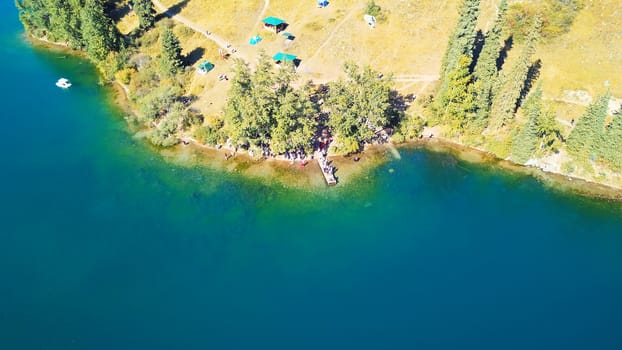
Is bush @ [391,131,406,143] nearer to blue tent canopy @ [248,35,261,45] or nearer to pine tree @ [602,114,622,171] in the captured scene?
pine tree @ [602,114,622,171]

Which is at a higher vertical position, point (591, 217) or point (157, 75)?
point (157, 75)

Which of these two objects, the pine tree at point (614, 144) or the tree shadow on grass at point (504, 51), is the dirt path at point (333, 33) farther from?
the pine tree at point (614, 144)

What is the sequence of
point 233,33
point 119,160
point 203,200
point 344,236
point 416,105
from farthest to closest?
point 233,33
point 416,105
point 119,160
point 203,200
point 344,236

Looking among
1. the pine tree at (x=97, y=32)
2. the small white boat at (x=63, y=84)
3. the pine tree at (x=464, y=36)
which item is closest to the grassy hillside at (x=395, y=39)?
the pine tree at (x=464, y=36)

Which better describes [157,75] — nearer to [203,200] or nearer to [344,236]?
[203,200]

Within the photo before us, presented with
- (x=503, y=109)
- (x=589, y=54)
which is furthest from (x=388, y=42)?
(x=589, y=54)

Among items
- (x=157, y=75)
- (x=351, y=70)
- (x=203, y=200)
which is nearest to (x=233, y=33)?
(x=157, y=75)

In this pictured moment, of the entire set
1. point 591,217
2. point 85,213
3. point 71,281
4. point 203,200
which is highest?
point 85,213

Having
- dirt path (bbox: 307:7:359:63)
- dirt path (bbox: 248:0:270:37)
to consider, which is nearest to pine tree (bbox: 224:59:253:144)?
dirt path (bbox: 307:7:359:63)

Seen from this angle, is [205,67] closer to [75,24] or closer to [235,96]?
[235,96]
